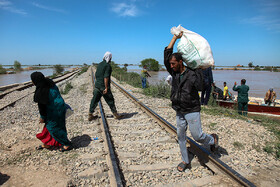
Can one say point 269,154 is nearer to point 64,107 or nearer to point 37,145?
point 64,107

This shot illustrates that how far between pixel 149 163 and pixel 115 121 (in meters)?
2.46

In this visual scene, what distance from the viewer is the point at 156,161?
3354 millimetres

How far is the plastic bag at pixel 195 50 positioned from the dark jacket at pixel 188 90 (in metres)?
0.12

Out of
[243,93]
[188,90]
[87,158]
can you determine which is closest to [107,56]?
[87,158]

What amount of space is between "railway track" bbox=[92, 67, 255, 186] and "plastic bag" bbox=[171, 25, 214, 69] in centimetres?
158

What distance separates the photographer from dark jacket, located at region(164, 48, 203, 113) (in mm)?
2602

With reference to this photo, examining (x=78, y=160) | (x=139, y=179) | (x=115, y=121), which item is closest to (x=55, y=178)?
(x=78, y=160)

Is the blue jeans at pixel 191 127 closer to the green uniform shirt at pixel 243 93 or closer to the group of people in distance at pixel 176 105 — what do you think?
the group of people in distance at pixel 176 105

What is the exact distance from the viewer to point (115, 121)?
555 cm

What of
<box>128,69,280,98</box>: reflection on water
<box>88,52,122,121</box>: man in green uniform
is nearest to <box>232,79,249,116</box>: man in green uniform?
<box>128,69,280,98</box>: reflection on water

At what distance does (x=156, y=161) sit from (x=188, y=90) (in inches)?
58.5

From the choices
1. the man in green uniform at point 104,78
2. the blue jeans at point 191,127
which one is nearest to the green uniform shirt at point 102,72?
the man in green uniform at point 104,78

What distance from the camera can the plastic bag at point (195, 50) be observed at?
98.0 inches

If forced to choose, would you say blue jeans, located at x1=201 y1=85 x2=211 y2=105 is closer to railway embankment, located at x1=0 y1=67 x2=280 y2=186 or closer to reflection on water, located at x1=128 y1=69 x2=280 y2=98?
railway embankment, located at x1=0 y1=67 x2=280 y2=186
